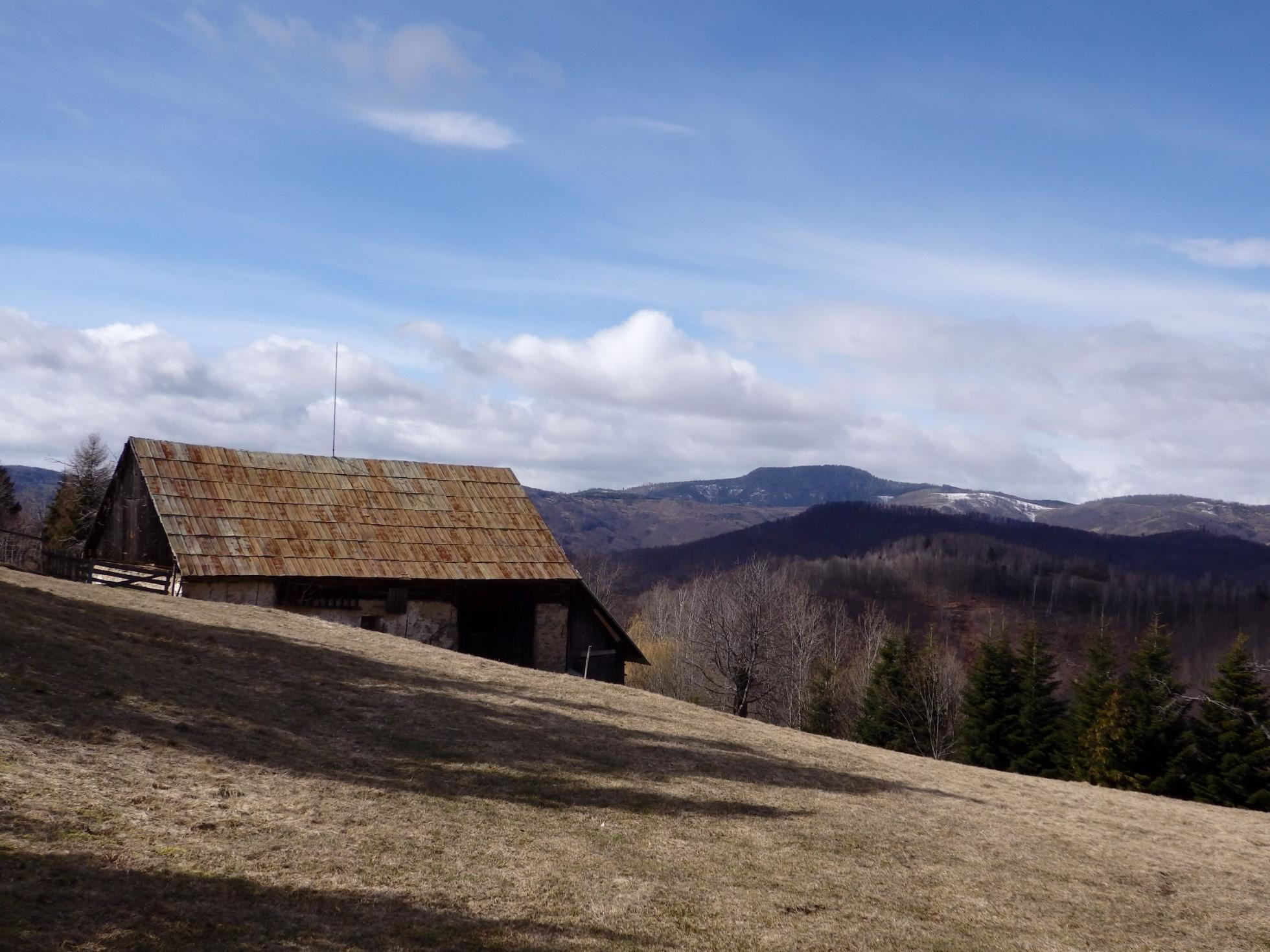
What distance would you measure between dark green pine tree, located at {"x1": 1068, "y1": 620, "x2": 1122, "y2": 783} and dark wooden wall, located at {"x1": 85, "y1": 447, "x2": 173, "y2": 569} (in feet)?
96.8

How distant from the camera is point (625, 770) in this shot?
12836mm

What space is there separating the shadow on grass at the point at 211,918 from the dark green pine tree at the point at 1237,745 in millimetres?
29577

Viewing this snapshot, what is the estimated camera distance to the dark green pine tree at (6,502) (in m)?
63.3

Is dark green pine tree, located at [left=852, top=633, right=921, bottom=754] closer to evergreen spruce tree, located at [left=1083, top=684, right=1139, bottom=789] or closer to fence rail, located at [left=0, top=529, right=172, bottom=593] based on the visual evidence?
evergreen spruce tree, located at [left=1083, top=684, right=1139, bottom=789]

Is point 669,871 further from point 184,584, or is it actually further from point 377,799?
point 184,584

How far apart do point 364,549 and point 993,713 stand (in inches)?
1025

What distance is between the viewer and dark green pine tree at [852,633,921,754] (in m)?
45.2

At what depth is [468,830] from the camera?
30.3 ft

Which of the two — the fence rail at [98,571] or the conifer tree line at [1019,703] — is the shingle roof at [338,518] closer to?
the fence rail at [98,571]

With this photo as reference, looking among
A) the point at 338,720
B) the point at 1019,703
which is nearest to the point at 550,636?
the point at 338,720

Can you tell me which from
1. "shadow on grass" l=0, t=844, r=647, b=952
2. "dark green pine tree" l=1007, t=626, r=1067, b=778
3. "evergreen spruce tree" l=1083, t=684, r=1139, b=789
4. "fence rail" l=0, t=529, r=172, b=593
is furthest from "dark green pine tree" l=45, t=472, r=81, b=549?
"shadow on grass" l=0, t=844, r=647, b=952

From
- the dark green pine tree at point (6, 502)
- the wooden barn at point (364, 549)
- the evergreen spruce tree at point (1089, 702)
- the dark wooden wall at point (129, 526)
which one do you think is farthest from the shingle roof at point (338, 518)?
the dark green pine tree at point (6, 502)

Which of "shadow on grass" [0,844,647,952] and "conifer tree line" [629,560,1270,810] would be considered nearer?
"shadow on grass" [0,844,647,952]

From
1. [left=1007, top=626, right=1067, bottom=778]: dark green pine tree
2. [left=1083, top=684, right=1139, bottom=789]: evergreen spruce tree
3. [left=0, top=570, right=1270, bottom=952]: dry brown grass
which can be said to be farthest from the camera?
[left=1007, top=626, right=1067, bottom=778]: dark green pine tree
